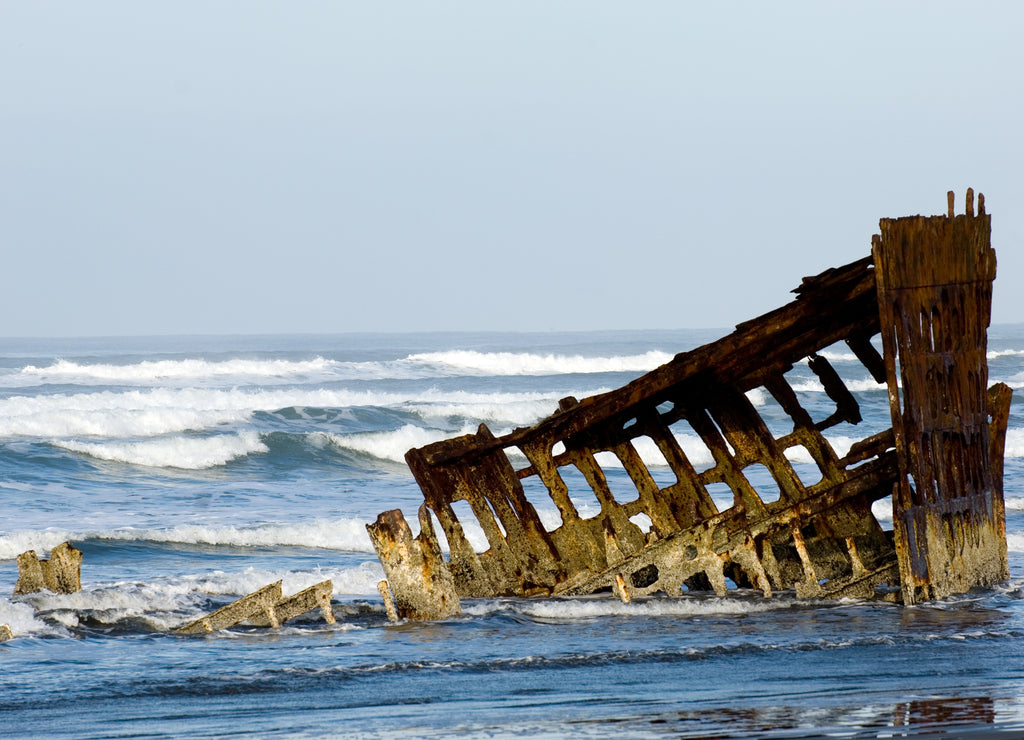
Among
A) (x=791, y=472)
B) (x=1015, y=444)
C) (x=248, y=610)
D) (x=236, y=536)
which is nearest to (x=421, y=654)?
(x=248, y=610)

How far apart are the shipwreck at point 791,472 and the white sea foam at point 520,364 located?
3927 cm

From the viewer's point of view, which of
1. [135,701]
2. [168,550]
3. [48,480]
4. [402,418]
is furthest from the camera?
[402,418]

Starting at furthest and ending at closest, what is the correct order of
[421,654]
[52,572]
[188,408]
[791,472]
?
[188,408], [52,572], [791,472], [421,654]

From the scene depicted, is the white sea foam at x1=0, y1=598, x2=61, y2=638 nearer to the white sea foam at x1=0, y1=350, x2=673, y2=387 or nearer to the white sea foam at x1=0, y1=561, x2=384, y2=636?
the white sea foam at x1=0, y1=561, x2=384, y2=636

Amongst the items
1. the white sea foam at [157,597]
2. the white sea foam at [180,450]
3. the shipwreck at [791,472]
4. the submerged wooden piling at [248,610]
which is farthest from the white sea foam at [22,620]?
the white sea foam at [180,450]

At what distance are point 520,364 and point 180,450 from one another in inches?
1218

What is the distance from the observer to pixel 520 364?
5238 cm

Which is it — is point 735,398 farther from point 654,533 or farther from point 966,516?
point 966,516

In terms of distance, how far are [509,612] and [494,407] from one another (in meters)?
22.6

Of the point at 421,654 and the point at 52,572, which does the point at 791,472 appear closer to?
the point at 421,654

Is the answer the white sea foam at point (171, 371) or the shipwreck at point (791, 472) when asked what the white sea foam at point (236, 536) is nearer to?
the shipwreck at point (791, 472)

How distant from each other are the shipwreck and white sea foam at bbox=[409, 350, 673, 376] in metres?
39.3

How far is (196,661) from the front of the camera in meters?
7.46

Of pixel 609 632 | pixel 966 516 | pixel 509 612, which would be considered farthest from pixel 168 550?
pixel 966 516
